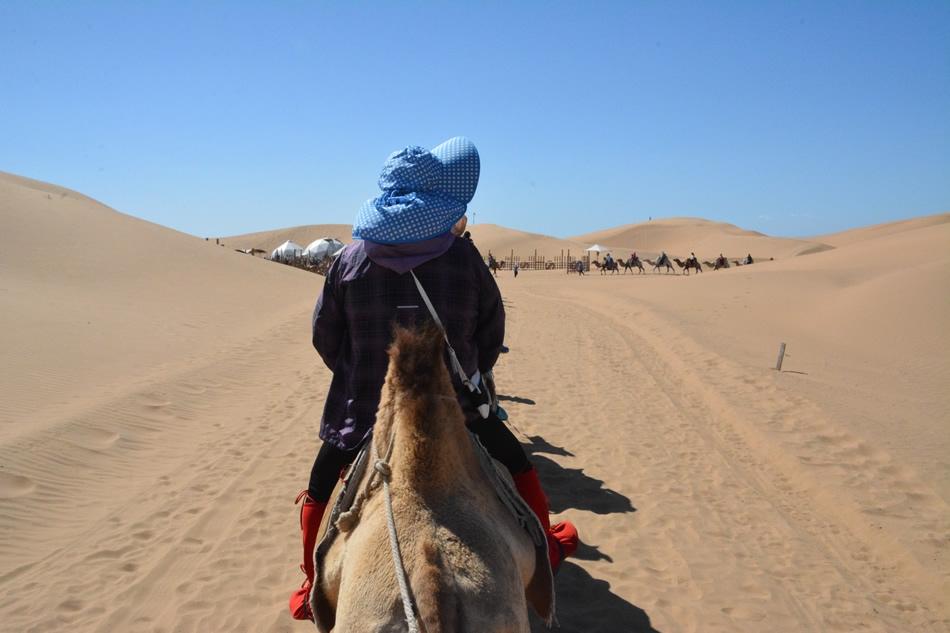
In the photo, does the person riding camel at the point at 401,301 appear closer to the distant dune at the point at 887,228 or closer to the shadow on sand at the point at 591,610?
the shadow on sand at the point at 591,610

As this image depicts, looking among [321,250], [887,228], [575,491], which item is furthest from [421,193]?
[887,228]

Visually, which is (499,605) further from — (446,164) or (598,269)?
(598,269)

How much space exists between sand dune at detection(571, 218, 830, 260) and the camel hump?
83.6 metres

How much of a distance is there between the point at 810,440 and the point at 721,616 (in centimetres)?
449

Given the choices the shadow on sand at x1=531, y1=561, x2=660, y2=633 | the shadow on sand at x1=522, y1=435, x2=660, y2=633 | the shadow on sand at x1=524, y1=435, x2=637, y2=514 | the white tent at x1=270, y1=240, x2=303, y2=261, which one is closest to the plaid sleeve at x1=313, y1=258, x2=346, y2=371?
the shadow on sand at x1=522, y1=435, x2=660, y2=633

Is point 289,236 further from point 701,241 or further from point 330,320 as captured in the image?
point 330,320

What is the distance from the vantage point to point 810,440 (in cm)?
802

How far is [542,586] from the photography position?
259 cm

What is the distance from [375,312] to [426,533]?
1.00 metres

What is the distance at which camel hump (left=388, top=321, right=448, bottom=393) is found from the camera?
2064mm

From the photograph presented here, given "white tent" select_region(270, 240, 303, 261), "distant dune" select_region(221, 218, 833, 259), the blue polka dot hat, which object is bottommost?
the blue polka dot hat

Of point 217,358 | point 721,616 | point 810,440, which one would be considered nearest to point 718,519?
point 721,616

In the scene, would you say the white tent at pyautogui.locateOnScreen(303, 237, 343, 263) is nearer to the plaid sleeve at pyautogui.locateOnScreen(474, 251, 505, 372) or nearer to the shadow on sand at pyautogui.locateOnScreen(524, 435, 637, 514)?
the shadow on sand at pyautogui.locateOnScreen(524, 435, 637, 514)

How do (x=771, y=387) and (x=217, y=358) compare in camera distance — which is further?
(x=217, y=358)
